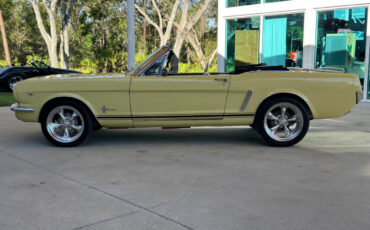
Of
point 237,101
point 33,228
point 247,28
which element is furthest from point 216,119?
point 247,28

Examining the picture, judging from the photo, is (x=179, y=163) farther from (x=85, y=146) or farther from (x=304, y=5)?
(x=304, y=5)

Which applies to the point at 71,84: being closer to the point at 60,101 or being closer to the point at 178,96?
the point at 60,101

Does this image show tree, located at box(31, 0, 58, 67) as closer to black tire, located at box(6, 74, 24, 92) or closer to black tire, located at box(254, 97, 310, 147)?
black tire, located at box(6, 74, 24, 92)

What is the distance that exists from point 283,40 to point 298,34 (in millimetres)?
606

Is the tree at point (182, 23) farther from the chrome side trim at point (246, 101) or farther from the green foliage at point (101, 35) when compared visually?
the chrome side trim at point (246, 101)

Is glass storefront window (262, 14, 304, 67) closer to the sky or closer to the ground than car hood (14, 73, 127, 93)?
closer to the sky

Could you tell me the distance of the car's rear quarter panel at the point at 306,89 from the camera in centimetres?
568

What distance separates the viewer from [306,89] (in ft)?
18.7

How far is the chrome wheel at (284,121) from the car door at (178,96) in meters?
0.75

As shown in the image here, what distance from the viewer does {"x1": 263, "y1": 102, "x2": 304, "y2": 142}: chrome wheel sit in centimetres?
579

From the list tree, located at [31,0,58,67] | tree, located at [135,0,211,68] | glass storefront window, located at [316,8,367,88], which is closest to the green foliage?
tree, located at [135,0,211,68]

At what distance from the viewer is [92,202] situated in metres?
3.53

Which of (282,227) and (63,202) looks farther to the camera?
(63,202)

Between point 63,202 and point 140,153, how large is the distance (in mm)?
2041
